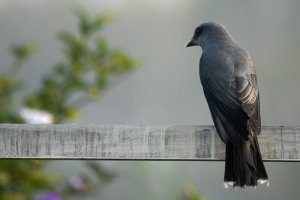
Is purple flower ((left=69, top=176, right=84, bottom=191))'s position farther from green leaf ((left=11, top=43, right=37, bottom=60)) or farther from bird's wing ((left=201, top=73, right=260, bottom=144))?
bird's wing ((left=201, top=73, right=260, bottom=144))

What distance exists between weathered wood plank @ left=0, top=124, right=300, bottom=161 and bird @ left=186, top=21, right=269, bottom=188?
0.30 meters

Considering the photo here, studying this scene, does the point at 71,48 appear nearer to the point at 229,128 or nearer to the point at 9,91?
the point at 9,91

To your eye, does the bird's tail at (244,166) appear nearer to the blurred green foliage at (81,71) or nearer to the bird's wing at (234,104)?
the bird's wing at (234,104)

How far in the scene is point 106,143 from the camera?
155 inches

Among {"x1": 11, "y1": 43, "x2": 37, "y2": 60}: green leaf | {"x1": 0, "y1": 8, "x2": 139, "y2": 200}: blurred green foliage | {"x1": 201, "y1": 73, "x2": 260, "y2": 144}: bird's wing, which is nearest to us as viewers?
{"x1": 201, "y1": 73, "x2": 260, "y2": 144}: bird's wing

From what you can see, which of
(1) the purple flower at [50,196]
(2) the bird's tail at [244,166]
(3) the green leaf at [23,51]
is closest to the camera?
(2) the bird's tail at [244,166]

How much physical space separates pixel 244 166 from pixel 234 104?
452mm

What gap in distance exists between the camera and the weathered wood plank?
12.8 feet

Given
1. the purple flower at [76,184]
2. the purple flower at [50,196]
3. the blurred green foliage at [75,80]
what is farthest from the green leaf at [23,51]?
the purple flower at [50,196]

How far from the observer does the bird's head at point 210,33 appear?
5.73 meters

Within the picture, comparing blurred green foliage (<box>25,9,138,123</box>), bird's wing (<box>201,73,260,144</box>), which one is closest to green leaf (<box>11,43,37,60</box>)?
blurred green foliage (<box>25,9,138,123</box>)

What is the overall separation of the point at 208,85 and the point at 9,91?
1.72m

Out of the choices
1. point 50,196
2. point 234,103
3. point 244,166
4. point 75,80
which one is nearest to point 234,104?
point 234,103

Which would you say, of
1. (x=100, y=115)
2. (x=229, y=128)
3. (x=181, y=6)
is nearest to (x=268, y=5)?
(x=181, y=6)
